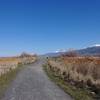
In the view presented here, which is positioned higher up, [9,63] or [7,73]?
[9,63]

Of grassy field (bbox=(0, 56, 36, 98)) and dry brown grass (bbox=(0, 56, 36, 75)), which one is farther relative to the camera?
dry brown grass (bbox=(0, 56, 36, 75))

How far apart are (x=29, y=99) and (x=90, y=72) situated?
35.3 feet

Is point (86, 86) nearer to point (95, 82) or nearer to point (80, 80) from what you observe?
point (95, 82)

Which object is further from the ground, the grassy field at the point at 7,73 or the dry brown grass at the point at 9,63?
the dry brown grass at the point at 9,63

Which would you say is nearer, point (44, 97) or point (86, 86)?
point (44, 97)

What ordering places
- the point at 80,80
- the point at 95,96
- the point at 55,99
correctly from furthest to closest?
the point at 80,80, the point at 95,96, the point at 55,99

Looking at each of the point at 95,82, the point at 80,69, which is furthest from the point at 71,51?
the point at 95,82

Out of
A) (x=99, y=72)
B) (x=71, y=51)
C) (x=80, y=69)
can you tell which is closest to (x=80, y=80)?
(x=99, y=72)

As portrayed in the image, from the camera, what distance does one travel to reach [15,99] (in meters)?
14.8

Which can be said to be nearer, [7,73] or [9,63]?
[7,73]

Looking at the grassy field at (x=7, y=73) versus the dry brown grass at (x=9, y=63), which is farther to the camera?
the dry brown grass at (x=9, y=63)

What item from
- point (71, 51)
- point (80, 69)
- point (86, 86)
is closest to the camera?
point (86, 86)

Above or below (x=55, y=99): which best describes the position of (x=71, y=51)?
above

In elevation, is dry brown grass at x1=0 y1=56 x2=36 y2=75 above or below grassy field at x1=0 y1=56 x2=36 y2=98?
above
